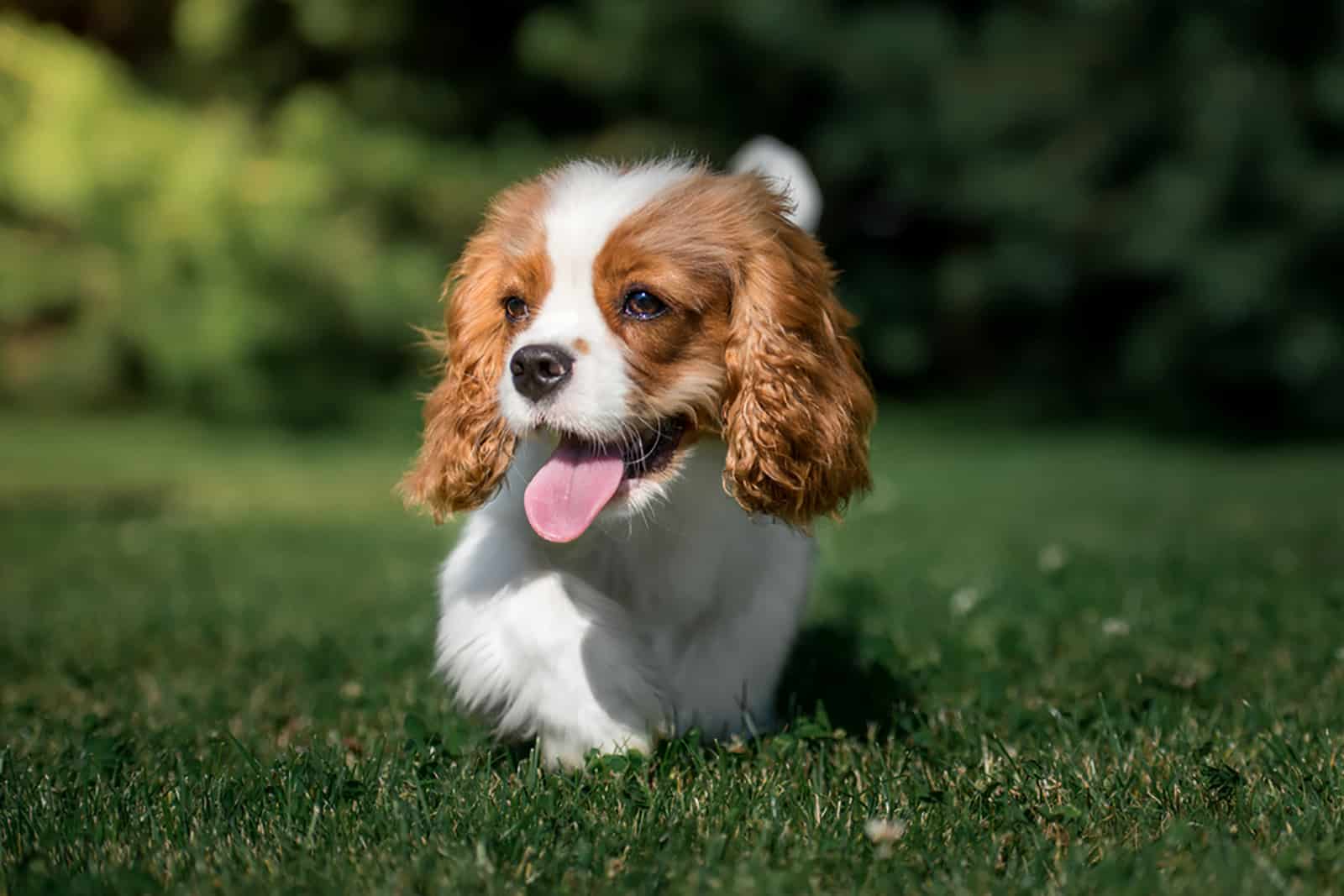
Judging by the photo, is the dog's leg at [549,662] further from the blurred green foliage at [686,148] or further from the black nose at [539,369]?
the blurred green foliage at [686,148]

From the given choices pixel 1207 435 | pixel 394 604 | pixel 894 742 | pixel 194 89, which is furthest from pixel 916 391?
pixel 894 742

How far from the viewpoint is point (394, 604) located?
649cm

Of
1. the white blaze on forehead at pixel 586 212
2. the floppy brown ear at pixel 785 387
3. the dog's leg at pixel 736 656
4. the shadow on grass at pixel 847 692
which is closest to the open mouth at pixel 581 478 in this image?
the floppy brown ear at pixel 785 387

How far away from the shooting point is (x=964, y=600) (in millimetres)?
5613

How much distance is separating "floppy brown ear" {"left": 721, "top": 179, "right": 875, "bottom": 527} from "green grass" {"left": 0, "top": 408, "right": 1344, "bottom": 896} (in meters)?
0.58

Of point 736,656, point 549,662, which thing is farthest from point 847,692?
point 549,662

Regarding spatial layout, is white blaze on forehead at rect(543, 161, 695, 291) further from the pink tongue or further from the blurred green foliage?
the blurred green foliage

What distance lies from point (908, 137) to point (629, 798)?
14841 mm

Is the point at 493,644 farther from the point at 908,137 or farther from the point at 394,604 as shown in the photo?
the point at 908,137

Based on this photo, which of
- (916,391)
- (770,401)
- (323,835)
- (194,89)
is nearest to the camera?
(323,835)

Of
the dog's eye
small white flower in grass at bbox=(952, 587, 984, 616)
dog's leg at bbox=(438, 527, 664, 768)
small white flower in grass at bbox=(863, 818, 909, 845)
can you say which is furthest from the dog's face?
small white flower in grass at bbox=(952, 587, 984, 616)

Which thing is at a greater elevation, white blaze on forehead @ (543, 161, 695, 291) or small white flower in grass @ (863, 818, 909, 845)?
white blaze on forehead @ (543, 161, 695, 291)

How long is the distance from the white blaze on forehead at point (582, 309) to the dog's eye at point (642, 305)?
7 centimetres

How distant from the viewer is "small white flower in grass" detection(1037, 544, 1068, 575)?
259 inches
